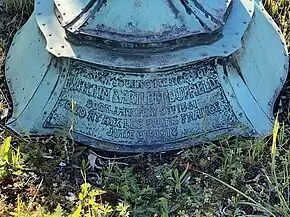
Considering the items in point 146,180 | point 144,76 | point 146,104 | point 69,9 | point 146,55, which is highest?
point 69,9

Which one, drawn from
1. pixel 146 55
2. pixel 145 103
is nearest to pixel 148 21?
pixel 146 55

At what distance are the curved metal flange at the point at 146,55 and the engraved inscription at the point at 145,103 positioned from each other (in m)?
0.08

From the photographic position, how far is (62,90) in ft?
11.8

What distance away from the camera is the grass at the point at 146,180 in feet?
10.7

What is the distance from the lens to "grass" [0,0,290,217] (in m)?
3.26

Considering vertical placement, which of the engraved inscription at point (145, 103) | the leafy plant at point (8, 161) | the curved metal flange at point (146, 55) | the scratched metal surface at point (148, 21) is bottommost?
the leafy plant at point (8, 161)

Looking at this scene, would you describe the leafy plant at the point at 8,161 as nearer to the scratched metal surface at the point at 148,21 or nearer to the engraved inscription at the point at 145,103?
the engraved inscription at the point at 145,103

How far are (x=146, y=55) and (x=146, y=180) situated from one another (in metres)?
0.65

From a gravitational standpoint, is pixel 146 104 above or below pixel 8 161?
above

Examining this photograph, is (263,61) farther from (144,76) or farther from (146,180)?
(146,180)

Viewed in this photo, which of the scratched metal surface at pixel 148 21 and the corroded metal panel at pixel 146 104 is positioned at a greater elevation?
the scratched metal surface at pixel 148 21

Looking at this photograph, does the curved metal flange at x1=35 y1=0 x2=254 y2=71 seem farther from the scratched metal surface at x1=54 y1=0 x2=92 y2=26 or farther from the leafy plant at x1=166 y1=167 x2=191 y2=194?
the leafy plant at x1=166 y1=167 x2=191 y2=194

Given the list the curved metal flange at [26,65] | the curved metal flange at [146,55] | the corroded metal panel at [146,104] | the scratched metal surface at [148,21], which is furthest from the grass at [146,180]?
the scratched metal surface at [148,21]

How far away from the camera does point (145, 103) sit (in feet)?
11.5
